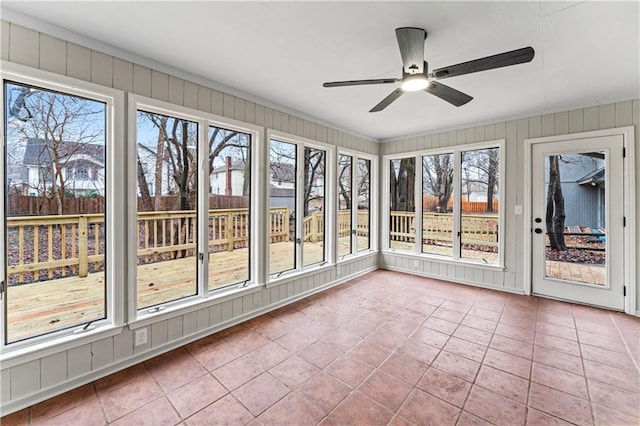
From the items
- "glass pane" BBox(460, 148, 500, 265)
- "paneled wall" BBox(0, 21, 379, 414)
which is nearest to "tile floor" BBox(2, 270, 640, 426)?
"paneled wall" BBox(0, 21, 379, 414)

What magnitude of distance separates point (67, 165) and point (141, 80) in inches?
35.3

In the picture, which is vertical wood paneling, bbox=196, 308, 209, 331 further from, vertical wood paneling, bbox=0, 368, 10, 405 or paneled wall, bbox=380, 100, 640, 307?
paneled wall, bbox=380, 100, 640, 307

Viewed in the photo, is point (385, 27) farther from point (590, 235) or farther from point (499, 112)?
point (590, 235)

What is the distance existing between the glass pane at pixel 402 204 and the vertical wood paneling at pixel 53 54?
4.66 metres

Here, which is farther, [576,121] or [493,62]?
[576,121]

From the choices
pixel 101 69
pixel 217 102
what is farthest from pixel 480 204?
pixel 101 69

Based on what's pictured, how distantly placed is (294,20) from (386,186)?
12.8ft

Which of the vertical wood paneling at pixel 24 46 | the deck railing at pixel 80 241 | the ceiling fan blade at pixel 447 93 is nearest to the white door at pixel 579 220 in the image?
the ceiling fan blade at pixel 447 93

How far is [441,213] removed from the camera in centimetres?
477

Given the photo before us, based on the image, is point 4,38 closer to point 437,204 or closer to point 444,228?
point 437,204

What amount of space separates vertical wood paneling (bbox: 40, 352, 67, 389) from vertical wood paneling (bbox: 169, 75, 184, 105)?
7.18 feet

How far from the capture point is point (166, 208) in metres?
2.67

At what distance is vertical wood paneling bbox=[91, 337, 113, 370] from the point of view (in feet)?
7.08

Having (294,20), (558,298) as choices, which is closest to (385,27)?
(294,20)
